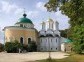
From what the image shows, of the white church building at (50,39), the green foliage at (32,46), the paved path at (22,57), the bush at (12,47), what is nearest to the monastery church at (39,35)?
the white church building at (50,39)

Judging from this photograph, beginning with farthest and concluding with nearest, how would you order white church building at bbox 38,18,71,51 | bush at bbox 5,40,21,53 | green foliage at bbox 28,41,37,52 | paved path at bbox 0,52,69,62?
white church building at bbox 38,18,71,51, green foliage at bbox 28,41,37,52, bush at bbox 5,40,21,53, paved path at bbox 0,52,69,62

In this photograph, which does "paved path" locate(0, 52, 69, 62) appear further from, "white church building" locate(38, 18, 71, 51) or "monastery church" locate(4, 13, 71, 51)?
"white church building" locate(38, 18, 71, 51)

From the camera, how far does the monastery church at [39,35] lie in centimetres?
6993

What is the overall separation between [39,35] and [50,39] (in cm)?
372

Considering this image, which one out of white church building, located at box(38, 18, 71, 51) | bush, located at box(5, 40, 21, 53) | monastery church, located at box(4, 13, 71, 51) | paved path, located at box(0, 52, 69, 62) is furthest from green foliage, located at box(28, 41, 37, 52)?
paved path, located at box(0, 52, 69, 62)

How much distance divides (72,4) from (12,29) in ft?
161

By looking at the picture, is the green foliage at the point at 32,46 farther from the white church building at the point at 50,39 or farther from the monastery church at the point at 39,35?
the white church building at the point at 50,39

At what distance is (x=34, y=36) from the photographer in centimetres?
7294

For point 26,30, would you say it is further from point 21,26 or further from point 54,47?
point 54,47

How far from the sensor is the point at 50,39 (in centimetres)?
8281

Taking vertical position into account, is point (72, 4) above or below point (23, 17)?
below

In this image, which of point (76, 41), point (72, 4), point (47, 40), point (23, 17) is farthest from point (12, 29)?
point (72, 4)

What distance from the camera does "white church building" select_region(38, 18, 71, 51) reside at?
81.6m

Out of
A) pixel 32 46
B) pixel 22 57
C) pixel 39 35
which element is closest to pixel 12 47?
pixel 32 46
